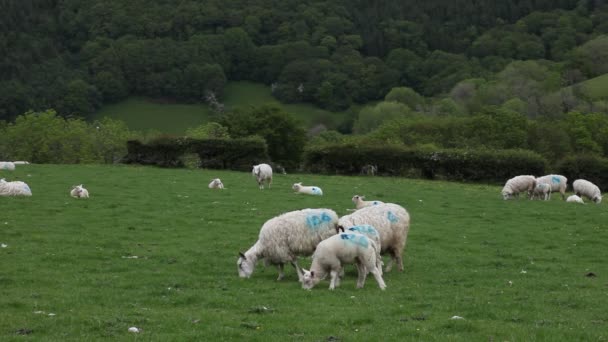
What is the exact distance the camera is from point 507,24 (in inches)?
7854

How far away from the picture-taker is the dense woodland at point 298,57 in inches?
5477

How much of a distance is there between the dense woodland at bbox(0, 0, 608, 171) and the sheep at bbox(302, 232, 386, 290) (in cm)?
9598

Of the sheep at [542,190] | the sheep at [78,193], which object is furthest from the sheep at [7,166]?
the sheep at [542,190]

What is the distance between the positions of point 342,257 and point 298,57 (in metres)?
165

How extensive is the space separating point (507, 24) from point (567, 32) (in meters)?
18.9

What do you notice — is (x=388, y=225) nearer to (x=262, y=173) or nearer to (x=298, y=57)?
(x=262, y=173)

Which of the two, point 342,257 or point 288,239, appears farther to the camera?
point 288,239

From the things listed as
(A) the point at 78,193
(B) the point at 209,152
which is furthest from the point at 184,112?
(A) the point at 78,193

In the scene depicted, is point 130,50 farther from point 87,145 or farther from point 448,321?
point 448,321

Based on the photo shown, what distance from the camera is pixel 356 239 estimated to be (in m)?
16.2

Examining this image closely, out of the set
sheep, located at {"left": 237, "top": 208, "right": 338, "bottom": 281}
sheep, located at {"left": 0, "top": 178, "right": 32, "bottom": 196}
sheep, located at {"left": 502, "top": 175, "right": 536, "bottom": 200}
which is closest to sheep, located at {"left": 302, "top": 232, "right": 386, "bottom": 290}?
sheep, located at {"left": 237, "top": 208, "right": 338, "bottom": 281}

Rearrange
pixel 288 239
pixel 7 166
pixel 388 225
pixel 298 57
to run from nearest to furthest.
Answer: pixel 288 239
pixel 388 225
pixel 7 166
pixel 298 57

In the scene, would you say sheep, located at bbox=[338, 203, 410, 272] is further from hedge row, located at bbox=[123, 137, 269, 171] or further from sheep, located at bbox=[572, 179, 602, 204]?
hedge row, located at bbox=[123, 137, 269, 171]

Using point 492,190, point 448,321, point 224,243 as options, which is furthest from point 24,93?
point 448,321
